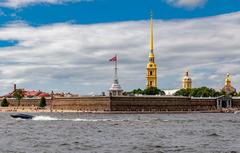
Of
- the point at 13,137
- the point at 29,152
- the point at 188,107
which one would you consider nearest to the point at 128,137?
the point at 13,137

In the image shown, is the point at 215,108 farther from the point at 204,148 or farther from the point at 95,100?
the point at 204,148

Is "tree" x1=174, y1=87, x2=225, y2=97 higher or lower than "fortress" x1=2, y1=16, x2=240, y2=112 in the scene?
higher

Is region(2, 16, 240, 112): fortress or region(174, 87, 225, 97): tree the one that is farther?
region(174, 87, 225, 97): tree

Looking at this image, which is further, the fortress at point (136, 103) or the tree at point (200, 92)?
the tree at point (200, 92)

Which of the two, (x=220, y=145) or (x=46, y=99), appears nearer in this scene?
(x=220, y=145)

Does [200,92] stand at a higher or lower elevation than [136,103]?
higher

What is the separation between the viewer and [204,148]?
38656 millimetres

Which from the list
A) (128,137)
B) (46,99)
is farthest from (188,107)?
(128,137)

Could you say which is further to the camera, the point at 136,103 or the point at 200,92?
the point at 200,92

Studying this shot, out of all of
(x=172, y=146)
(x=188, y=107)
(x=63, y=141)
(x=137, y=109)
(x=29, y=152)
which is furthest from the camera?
(x=188, y=107)

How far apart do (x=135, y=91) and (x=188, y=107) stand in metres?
33.4

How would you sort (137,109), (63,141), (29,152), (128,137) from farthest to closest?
(137,109), (128,137), (63,141), (29,152)

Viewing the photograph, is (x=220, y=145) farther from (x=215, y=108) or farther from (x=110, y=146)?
(x=215, y=108)

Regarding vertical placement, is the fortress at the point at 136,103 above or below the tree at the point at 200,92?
below
